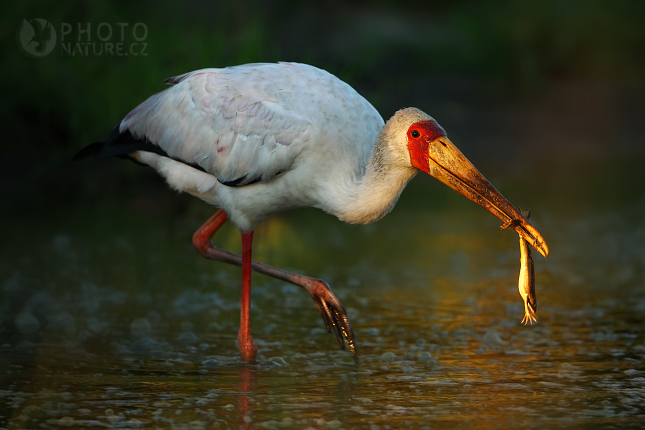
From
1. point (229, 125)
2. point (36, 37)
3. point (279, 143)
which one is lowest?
point (279, 143)

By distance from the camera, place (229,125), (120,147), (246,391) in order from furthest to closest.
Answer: (120,147) < (229,125) < (246,391)

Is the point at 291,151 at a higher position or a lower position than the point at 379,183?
higher

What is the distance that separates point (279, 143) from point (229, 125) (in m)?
0.38

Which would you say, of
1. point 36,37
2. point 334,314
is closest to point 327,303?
point 334,314

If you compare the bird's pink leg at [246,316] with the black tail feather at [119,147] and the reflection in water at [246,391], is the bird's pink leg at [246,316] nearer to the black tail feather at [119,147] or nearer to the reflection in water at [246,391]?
the reflection in water at [246,391]

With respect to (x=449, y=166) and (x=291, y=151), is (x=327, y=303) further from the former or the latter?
(x=449, y=166)

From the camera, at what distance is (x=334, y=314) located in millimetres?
5281

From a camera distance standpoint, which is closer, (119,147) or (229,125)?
(229,125)

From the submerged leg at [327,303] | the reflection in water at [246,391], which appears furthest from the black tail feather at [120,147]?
the reflection in water at [246,391]

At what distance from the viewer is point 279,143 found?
517 centimetres

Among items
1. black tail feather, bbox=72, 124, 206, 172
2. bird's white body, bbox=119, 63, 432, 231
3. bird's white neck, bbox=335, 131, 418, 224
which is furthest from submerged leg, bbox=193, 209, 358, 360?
black tail feather, bbox=72, 124, 206, 172

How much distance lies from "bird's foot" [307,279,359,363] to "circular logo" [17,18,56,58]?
17.7 feet

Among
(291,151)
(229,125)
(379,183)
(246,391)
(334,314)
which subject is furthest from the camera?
(229,125)

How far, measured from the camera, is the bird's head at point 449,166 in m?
4.63
